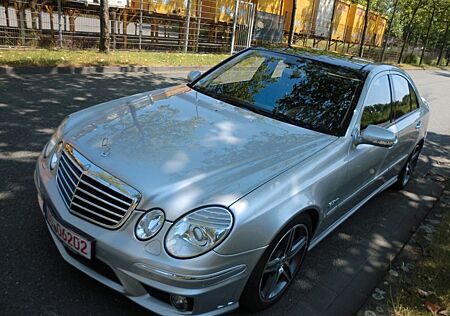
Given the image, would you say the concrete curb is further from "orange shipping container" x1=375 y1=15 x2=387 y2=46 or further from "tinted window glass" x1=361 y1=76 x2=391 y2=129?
"orange shipping container" x1=375 y1=15 x2=387 y2=46

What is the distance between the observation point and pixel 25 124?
5.22 meters

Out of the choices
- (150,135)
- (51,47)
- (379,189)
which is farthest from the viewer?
(51,47)

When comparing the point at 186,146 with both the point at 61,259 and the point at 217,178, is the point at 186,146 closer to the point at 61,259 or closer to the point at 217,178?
the point at 217,178

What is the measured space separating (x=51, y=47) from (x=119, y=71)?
3.07 metres

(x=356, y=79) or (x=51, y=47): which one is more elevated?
(x=356, y=79)

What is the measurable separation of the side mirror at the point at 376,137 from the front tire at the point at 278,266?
875 millimetres

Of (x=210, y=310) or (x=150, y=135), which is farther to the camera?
(x=150, y=135)

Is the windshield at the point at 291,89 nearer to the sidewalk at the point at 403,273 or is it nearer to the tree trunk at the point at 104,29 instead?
the sidewalk at the point at 403,273

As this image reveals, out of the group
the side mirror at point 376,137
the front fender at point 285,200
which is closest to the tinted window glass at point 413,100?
the side mirror at point 376,137

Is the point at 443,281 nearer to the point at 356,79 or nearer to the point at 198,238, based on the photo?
the point at 356,79

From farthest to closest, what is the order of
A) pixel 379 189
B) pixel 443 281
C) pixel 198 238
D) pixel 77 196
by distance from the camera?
pixel 379 189 → pixel 443 281 → pixel 77 196 → pixel 198 238

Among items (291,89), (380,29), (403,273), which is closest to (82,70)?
(291,89)

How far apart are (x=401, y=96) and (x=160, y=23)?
41.8 ft

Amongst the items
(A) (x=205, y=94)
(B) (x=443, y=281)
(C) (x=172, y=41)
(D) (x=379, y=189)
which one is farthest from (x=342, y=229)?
(C) (x=172, y=41)
